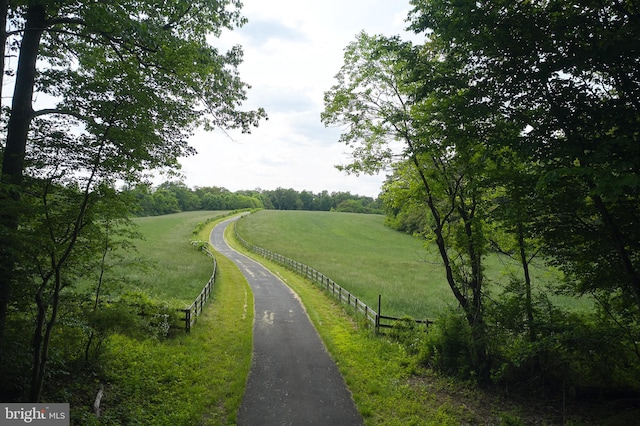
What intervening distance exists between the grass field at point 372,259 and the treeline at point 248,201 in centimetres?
1279

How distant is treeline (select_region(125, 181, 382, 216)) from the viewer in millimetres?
96606

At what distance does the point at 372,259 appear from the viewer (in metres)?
41.6

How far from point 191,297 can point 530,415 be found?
15927 millimetres

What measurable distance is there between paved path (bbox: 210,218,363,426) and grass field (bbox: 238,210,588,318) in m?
4.79

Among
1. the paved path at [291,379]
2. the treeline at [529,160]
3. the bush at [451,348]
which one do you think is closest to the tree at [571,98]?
the treeline at [529,160]

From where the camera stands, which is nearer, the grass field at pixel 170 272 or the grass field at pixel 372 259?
the grass field at pixel 170 272

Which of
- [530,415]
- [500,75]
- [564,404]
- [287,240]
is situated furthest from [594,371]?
[287,240]

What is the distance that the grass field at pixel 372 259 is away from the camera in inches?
792

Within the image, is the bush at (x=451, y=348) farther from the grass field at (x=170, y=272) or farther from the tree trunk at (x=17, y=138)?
the tree trunk at (x=17, y=138)

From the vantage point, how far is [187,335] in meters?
12.9

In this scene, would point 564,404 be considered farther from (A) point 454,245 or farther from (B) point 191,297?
(B) point 191,297

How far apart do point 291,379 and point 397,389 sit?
119 inches

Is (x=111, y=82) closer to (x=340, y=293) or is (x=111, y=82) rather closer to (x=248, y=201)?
(x=340, y=293)

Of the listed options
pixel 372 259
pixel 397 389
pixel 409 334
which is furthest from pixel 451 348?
pixel 372 259
